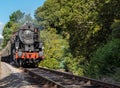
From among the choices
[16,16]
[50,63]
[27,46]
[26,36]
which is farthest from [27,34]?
[16,16]

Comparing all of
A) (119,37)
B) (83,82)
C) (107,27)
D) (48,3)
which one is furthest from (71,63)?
(48,3)

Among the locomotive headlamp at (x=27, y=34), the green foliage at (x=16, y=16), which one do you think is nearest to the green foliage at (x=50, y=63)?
the locomotive headlamp at (x=27, y=34)

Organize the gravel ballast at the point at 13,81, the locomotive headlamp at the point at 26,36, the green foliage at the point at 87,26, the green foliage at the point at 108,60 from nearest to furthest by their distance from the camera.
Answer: the gravel ballast at the point at 13,81 < the green foliage at the point at 108,60 < the green foliage at the point at 87,26 < the locomotive headlamp at the point at 26,36

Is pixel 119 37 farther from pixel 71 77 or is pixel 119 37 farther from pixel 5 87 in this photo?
pixel 5 87

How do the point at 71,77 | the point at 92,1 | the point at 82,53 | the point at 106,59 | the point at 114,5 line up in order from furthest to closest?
the point at 82,53 → the point at 92,1 → the point at 114,5 → the point at 106,59 → the point at 71,77

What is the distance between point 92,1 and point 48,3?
1539 inches

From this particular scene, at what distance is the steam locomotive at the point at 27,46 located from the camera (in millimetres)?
28172

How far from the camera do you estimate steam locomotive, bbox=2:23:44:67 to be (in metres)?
28.2

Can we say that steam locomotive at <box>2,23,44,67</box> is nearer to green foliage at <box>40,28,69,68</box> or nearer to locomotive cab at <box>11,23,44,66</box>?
locomotive cab at <box>11,23,44,66</box>

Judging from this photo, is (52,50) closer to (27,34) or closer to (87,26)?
(27,34)

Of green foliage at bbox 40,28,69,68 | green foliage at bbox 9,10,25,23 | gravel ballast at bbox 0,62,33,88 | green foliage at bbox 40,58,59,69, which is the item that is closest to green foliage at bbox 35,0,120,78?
green foliage at bbox 40,58,59,69

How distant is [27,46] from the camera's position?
95.7 ft

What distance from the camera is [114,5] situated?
979 inches

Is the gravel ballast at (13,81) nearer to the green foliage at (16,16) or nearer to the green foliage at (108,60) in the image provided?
the green foliage at (108,60)
